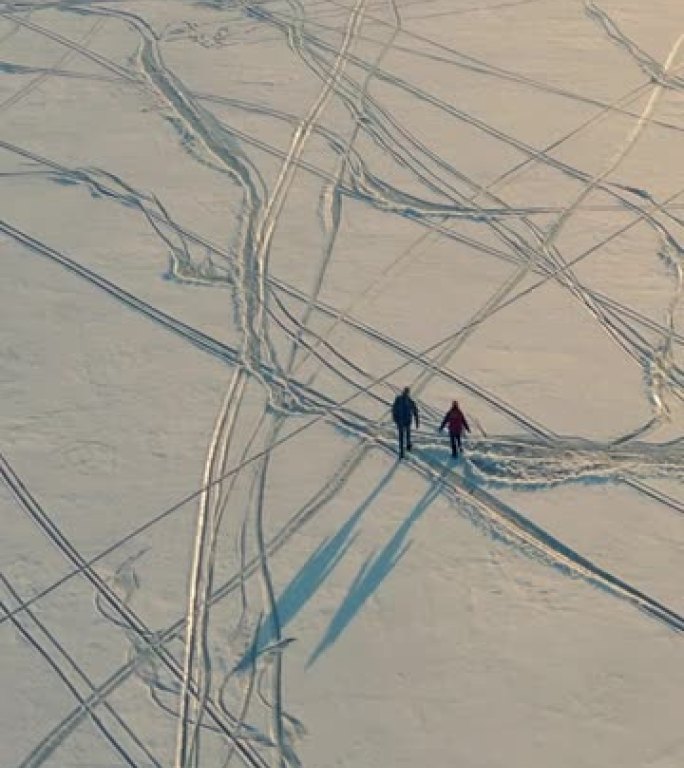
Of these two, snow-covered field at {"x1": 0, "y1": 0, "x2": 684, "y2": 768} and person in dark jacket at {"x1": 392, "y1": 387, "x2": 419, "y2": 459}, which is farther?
person in dark jacket at {"x1": 392, "y1": 387, "x2": 419, "y2": 459}

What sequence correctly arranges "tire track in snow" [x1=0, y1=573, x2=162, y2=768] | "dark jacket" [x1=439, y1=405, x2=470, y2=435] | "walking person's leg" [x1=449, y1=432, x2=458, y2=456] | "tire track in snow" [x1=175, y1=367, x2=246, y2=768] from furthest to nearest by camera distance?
"walking person's leg" [x1=449, y1=432, x2=458, y2=456] → "dark jacket" [x1=439, y1=405, x2=470, y2=435] → "tire track in snow" [x1=175, y1=367, x2=246, y2=768] → "tire track in snow" [x1=0, y1=573, x2=162, y2=768]

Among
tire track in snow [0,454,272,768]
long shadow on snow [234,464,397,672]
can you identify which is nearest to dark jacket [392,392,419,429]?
long shadow on snow [234,464,397,672]

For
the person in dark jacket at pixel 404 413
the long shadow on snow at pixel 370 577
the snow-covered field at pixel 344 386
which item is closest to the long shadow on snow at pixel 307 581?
the snow-covered field at pixel 344 386

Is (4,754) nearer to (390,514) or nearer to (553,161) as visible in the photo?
(390,514)

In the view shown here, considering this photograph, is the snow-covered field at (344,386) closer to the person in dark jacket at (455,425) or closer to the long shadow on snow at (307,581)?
the long shadow on snow at (307,581)

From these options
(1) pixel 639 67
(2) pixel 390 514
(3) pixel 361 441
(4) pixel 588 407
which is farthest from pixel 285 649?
(1) pixel 639 67

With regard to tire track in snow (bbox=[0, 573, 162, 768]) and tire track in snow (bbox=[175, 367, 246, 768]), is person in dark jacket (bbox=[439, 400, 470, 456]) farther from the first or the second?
tire track in snow (bbox=[0, 573, 162, 768])
